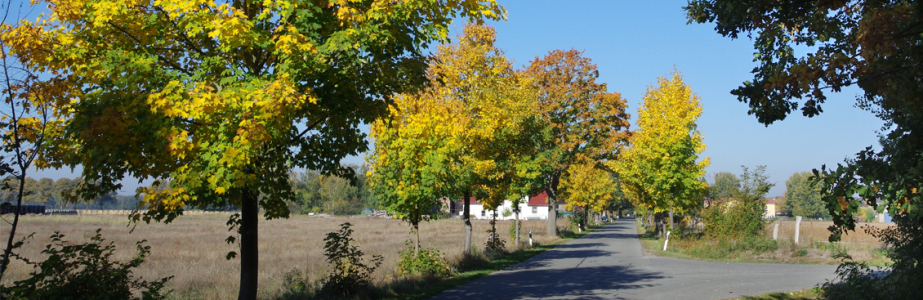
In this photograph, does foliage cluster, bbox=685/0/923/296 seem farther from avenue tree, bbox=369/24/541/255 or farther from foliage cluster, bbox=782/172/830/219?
foliage cluster, bbox=782/172/830/219

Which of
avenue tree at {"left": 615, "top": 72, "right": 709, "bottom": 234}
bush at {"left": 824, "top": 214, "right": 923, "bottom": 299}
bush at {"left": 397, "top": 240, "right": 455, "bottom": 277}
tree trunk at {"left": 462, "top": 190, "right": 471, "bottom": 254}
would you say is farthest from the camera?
avenue tree at {"left": 615, "top": 72, "right": 709, "bottom": 234}

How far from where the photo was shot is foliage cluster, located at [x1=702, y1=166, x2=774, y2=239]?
25.8 m

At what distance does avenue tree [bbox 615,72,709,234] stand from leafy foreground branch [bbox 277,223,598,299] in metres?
14.4

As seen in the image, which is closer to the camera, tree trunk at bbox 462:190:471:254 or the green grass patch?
the green grass patch

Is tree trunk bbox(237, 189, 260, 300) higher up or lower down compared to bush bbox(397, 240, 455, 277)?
higher up

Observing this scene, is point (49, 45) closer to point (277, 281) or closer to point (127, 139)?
point (127, 139)

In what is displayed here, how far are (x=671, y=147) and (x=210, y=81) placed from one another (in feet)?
88.2

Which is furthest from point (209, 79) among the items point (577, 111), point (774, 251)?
point (577, 111)

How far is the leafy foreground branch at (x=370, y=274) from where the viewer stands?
455 inches

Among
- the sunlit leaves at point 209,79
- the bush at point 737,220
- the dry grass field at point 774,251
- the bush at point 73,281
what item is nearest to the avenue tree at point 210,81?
the sunlit leaves at point 209,79

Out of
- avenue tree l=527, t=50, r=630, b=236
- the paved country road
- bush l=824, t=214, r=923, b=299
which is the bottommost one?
the paved country road

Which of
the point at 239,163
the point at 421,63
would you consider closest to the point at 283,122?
the point at 239,163

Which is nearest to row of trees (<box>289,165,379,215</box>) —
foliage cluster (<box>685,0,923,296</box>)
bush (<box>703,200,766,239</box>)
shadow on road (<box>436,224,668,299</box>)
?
bush (<box>703,200,766,239</box>)

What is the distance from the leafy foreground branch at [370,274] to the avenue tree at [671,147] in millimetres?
14437
